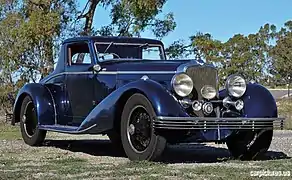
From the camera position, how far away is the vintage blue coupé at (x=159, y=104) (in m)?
7.46

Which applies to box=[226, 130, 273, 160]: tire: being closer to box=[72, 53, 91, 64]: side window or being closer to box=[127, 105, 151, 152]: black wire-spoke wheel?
box=[127, 105, 151, 152]: black wire-spoke wheel

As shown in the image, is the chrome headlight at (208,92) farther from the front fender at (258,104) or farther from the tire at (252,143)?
the tire at (252,143)

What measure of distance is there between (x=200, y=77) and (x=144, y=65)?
95 centimetres

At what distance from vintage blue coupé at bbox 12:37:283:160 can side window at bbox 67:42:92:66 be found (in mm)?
50

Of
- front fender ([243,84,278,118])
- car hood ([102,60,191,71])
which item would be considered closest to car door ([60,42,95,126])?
car hood ([102,60,191,71])

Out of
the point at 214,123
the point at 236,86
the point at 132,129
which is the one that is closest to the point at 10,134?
the point at 132,129

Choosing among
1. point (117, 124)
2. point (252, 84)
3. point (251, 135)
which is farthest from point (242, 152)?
point (117, 124)

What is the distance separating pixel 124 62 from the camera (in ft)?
29.5

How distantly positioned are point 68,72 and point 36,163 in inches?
109

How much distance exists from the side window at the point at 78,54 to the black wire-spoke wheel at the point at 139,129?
2.20 meters

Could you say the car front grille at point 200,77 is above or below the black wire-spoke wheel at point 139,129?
above

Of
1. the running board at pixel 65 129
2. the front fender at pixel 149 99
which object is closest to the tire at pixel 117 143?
the running board at pixel 65 129

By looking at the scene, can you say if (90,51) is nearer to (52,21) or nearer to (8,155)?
(8,155)

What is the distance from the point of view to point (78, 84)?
9.66 meters
